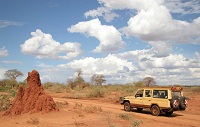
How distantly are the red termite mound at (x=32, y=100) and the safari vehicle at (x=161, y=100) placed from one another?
7.05 meters

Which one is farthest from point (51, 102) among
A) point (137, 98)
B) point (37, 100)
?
point (137, 98)

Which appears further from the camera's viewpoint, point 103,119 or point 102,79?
point 102,79

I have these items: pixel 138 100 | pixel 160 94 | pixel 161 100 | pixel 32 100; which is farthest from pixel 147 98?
pixel 32 100

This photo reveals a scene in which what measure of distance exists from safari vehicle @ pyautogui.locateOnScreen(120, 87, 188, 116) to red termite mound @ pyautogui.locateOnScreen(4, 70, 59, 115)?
7049mm

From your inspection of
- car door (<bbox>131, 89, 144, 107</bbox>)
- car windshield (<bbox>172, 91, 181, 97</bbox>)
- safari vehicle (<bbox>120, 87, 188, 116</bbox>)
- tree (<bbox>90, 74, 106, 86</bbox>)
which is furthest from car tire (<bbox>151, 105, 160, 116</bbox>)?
tree (<bbox>90, 74, 106, 86</bbox>)

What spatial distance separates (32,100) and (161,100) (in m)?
9.21

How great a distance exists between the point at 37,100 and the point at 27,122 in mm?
2890

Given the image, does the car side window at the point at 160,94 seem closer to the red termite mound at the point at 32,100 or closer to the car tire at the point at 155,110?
the car tire at the point at 155,110

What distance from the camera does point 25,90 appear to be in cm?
1839

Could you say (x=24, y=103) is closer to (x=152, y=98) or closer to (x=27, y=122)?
(x=27, y=122)

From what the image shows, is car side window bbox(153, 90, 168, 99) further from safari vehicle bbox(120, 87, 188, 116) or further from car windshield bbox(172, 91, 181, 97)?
car windshield bbox(172, 91, 181, 97)

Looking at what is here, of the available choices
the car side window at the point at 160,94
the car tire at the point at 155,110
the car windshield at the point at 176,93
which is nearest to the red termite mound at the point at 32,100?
the car tire at the point at 155,110

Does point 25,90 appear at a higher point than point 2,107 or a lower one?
higher

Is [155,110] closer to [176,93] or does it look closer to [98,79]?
[176,93]
